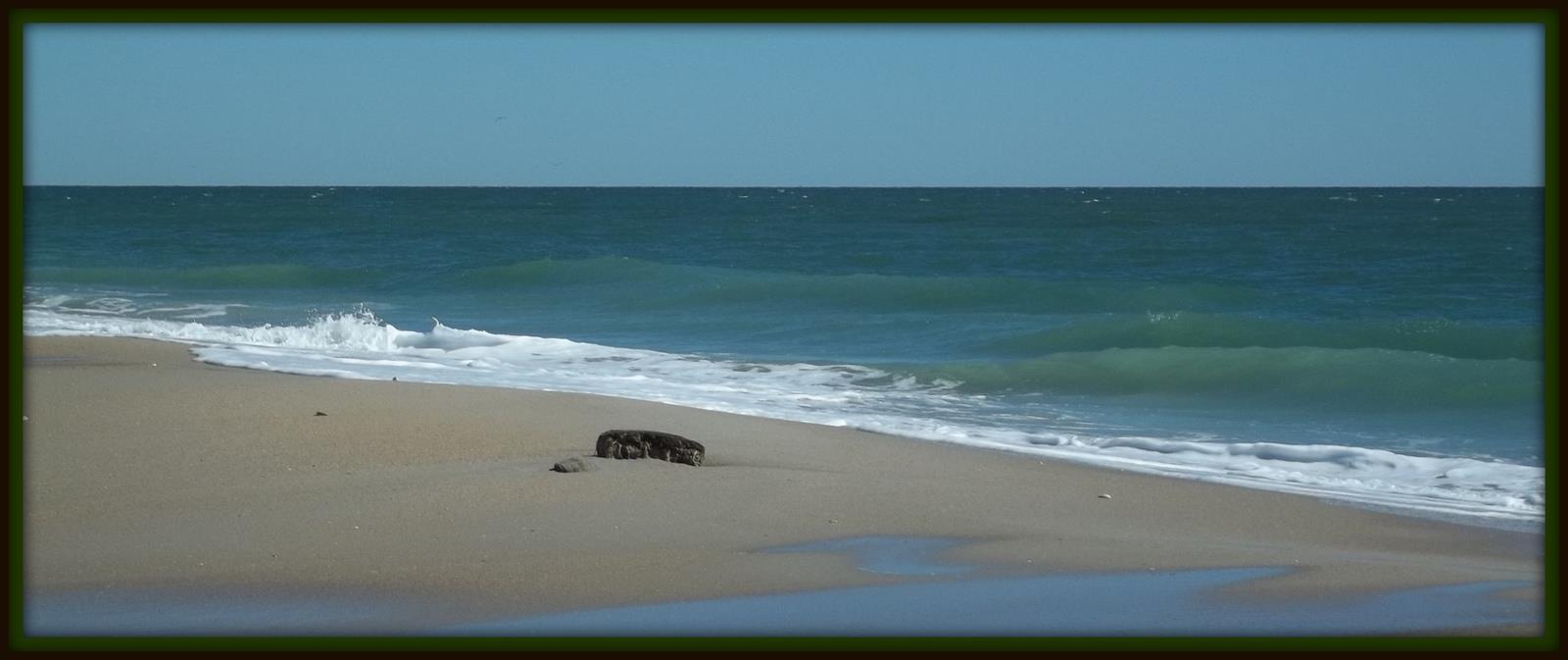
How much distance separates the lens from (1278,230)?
39.0 metres

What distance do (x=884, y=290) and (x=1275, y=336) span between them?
8.02 m

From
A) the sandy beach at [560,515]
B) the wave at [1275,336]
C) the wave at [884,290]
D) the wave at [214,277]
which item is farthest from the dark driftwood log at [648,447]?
the wave at [214,277]

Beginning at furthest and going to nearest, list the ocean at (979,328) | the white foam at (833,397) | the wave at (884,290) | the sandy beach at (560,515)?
the wave at (884,290) → the ocean at (979,328) → the white foam at (833,397) → the sandy beach at (560,515)

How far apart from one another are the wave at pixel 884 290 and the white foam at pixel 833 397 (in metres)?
7.90

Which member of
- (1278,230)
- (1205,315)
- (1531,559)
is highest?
(1278,230)

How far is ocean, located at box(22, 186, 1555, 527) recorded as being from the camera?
30.6 ft

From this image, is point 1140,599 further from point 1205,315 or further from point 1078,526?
point 1205,315

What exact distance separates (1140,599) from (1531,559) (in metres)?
2.09

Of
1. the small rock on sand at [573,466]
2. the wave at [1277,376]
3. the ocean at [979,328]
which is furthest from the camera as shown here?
the wave at [1277,376]

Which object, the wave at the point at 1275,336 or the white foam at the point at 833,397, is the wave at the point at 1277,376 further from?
the wave at the point at 1275,336

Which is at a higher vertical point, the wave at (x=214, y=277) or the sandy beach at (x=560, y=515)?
the wave at (x=214, y=277)

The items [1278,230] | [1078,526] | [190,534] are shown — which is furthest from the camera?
[1278,230]

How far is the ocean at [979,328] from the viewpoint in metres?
9.32

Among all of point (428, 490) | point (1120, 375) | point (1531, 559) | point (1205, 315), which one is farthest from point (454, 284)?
point (1531, 559)
